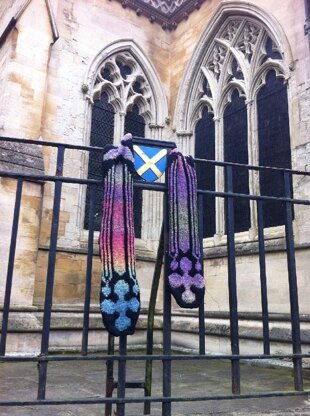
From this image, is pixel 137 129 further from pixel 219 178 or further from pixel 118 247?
pixel 118 247

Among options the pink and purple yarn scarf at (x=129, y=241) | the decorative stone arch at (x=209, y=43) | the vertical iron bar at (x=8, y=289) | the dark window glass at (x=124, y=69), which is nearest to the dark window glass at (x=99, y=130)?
the dark window glass at (x=124, y=69)

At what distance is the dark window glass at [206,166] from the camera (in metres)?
9.45

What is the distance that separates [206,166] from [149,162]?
722 centimetres

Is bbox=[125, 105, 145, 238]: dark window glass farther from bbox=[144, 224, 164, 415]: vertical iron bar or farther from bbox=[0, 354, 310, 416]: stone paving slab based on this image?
bbox=[144, 224, 164, 415]: vertical iron bar

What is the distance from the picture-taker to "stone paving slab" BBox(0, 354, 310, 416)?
2954 mm

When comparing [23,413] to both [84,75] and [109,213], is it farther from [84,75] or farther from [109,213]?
[84,75]

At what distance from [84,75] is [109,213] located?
309 inches

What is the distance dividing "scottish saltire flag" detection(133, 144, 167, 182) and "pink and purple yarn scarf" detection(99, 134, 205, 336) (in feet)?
0.20

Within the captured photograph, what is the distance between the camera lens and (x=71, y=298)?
27.3 feet

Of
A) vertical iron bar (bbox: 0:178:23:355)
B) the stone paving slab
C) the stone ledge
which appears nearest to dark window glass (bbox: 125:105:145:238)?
the stone ledge

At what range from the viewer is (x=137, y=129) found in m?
10.8

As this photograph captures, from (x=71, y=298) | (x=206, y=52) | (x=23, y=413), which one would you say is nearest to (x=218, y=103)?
(x=206, y=52)

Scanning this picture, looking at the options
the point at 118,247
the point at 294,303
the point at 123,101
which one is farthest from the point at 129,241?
the point at 123,101

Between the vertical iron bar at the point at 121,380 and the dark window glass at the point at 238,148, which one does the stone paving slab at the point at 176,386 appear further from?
the dark window glass at the point at 238,148
